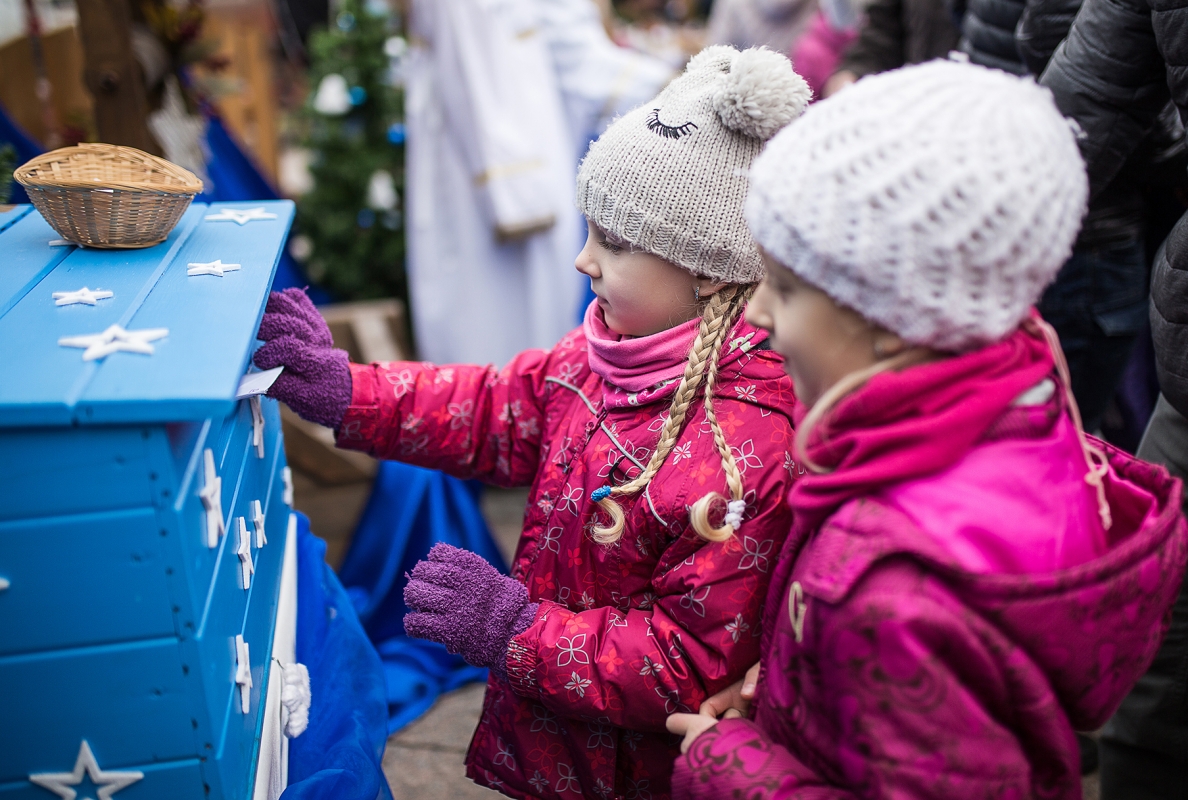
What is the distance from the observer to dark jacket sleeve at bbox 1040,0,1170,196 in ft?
6.25

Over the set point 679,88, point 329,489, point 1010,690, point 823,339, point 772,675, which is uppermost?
point 679,88

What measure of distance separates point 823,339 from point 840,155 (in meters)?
0.23

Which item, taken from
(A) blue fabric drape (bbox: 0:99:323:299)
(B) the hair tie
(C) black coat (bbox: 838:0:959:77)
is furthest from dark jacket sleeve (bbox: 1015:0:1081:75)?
(A) blue fabric drape (bbox: 0:99:323:299)

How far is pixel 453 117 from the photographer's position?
3879mm

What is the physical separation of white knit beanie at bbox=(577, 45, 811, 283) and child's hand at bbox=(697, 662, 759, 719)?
62cm

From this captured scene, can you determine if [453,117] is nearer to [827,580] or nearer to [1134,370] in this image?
[1134,370]

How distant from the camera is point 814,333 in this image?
1176 mm

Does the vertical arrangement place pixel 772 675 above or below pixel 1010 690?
below

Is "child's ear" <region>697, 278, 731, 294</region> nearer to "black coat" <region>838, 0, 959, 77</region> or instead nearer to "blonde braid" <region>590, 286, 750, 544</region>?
"blonde braid" <region>590, 286, 750, 544</region>

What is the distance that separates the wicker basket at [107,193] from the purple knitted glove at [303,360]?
0.23 metres

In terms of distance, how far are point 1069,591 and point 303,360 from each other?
122cm

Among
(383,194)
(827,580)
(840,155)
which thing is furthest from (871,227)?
(383,194)

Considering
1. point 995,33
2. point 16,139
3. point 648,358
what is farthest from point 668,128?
point 16,139

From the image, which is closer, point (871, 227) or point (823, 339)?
point (871, 227)
